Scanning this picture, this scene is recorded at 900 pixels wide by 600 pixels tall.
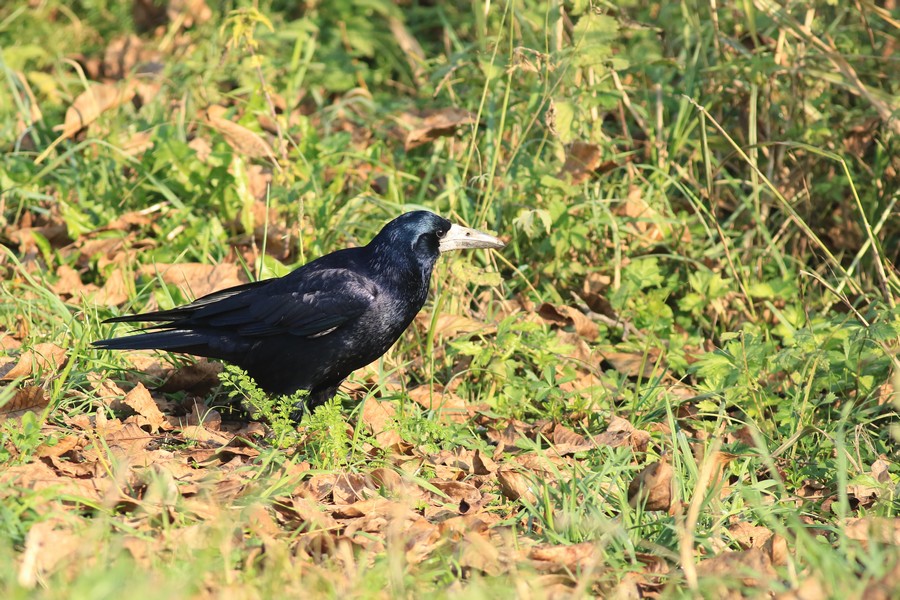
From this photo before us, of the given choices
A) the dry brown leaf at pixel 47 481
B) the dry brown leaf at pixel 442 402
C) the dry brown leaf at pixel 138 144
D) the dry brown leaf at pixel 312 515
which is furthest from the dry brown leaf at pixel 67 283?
the dry brown leaf at pixel 312 515

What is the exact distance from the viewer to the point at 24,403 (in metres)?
3.63

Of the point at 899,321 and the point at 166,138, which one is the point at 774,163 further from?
the point at 166,138

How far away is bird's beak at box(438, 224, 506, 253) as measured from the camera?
4.39m

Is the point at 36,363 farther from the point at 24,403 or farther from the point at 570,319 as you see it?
the point at 570,319

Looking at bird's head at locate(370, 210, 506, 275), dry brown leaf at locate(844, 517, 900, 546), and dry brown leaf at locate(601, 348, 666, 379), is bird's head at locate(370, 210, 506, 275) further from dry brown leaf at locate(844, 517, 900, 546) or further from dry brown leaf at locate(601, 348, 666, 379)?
dry brown leaf at locate(844, 517, 900, 546)

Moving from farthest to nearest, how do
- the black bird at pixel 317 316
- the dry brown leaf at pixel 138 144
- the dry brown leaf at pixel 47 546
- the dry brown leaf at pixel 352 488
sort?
the dry brown leaf at pixel 138 144, the black bird at pixel 317 316, the dry brown leaf at pixel 352 488, the dry brown leaf at pixel 47 546

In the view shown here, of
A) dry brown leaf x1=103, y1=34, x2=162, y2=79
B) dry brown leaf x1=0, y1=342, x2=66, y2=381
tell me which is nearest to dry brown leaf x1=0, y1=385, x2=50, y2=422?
dry brown leaf x1=0, y1=342, x2=66, y2=381

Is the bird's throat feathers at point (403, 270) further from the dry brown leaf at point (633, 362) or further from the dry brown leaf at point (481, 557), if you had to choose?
the dry brown leaf at point (481, 557)

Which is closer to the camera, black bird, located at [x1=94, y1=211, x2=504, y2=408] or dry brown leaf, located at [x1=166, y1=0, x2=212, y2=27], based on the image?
black bird, located at [x1=94, y1=211, x2=504, y2=408]

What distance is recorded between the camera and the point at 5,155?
5.41 metres

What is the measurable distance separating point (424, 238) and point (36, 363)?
1.54m

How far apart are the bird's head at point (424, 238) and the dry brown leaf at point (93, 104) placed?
219cm

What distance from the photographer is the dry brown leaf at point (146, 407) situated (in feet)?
12.7

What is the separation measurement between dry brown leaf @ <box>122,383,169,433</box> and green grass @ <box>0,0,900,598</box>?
135 millimetres
